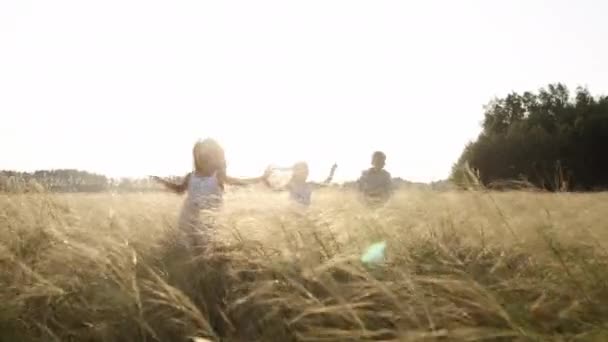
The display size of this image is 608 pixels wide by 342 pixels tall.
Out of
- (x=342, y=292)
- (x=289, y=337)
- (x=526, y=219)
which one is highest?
(x=526, y=219)

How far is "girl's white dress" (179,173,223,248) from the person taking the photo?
4.57 metres

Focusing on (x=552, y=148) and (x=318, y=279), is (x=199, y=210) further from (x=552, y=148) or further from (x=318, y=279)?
(x=552, y=148)

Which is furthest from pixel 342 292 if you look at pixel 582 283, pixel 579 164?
pixel 579 164

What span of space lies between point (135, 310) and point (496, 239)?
7.08 ft

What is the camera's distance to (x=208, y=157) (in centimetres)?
683

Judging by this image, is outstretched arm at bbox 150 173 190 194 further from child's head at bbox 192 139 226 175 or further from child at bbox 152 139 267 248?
child's head at bbox 192 139 226 175

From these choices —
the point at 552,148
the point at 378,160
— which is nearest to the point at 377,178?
the point at 378,160

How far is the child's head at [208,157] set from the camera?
6.83 m

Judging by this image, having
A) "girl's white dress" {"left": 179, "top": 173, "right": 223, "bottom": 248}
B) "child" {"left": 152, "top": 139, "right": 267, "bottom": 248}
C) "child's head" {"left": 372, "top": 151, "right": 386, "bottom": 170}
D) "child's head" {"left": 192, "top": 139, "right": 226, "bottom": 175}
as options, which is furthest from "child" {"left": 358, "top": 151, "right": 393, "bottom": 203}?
"girl's white dress" {"left": 179, "top": 173, "right": 223, "bottom": 248}

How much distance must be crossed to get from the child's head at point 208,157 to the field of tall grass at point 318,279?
5.42 ft

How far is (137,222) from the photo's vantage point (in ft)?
19.1

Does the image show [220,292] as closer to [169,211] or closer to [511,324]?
[511,324]

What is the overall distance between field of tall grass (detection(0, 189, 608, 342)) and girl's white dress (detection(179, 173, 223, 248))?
130 mm

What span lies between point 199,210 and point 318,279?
2274 mm
